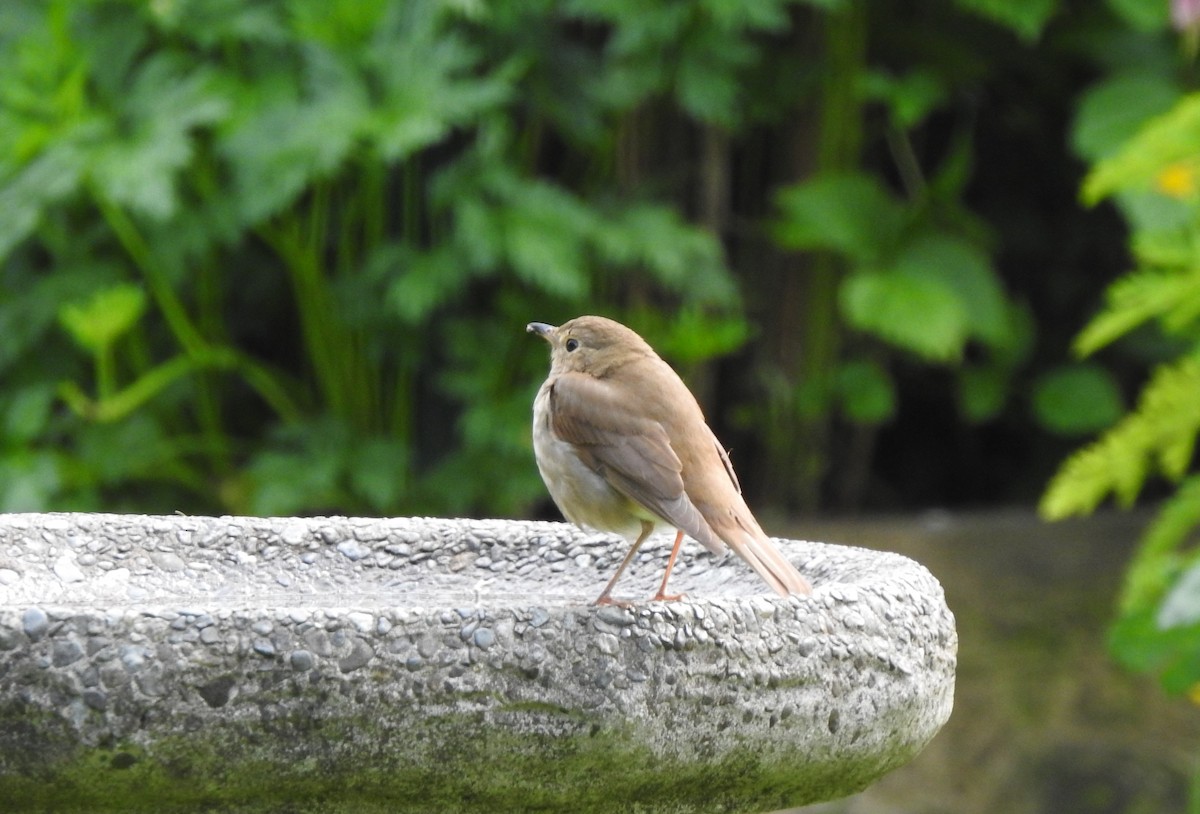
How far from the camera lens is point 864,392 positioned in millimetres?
5113

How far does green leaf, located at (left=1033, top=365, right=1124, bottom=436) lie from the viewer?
514cm

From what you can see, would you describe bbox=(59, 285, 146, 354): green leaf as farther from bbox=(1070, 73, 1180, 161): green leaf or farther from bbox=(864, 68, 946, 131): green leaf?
bbox=(1070, 73, 1180, 161): green leaf

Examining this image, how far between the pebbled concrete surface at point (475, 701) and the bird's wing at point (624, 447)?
262 mm

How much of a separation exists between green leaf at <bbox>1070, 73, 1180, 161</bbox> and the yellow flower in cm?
158

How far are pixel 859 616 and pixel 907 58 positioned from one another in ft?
12.2

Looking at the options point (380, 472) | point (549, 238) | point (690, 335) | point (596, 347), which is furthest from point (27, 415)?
point (596, 347)

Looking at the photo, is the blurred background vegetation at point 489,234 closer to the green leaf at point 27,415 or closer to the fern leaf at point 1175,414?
the green leaf at point 27,415

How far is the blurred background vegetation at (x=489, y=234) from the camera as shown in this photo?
4301mm

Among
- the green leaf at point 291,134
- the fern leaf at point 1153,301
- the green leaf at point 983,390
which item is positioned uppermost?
the green leaf at point 291,134

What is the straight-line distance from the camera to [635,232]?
457 cm

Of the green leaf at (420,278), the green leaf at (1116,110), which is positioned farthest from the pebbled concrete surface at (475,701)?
the green leaf at (1116,110)

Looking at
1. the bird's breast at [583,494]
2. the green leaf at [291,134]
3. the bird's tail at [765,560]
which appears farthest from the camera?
the green leaf at [291,134]

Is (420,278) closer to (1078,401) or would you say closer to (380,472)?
(380,472)

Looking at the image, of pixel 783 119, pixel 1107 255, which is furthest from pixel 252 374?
pixel 1107 255
